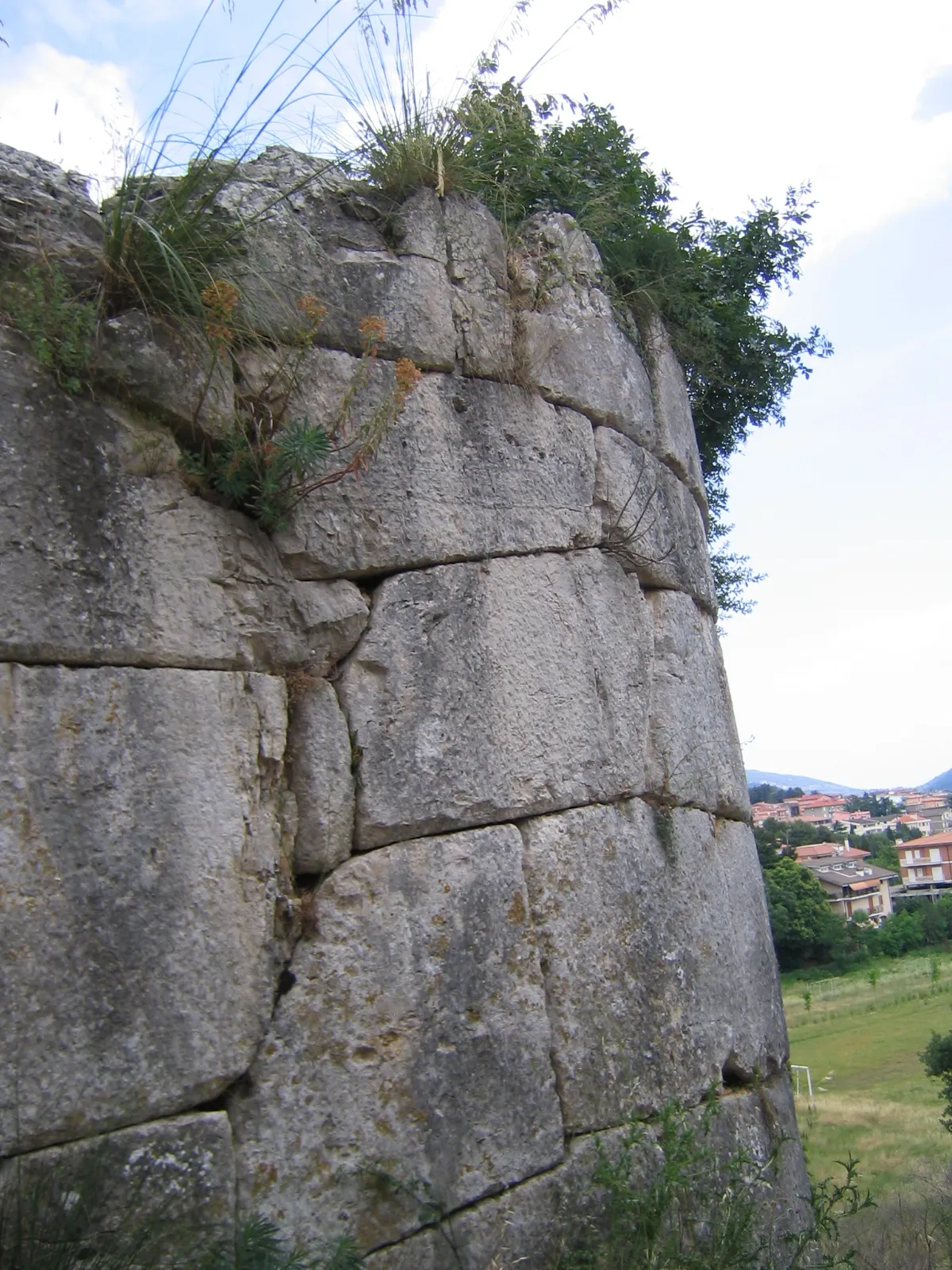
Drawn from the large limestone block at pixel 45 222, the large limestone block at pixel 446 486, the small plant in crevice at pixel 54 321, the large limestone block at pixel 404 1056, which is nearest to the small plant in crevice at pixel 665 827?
the large limestone block at pixel 404 1056

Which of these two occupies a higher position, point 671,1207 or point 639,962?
point 639,962

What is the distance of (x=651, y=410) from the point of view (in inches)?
158

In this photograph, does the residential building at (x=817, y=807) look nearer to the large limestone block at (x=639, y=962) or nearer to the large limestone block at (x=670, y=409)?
the large limestone block at (x=670, y=409)

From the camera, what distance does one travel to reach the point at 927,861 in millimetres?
62625

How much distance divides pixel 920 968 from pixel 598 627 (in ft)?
107

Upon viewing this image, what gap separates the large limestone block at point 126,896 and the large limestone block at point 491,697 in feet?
1.21

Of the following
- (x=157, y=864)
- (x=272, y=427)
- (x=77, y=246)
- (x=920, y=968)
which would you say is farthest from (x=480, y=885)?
(x=920, y=968)

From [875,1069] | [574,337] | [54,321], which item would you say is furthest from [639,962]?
[875,1069]

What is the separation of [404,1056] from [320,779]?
0.70m

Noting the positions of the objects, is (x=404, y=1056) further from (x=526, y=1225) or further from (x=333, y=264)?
(x=333, y=264)

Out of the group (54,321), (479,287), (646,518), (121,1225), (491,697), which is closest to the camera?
(121,1225)

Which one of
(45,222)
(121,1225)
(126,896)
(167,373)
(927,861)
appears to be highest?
(45,222)

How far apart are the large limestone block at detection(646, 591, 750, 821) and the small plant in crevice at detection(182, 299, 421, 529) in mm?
1341

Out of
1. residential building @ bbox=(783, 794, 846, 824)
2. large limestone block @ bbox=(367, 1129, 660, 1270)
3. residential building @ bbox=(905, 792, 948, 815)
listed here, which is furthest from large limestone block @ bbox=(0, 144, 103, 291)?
residential building @ bbox=(905, 792, 948, 815)
